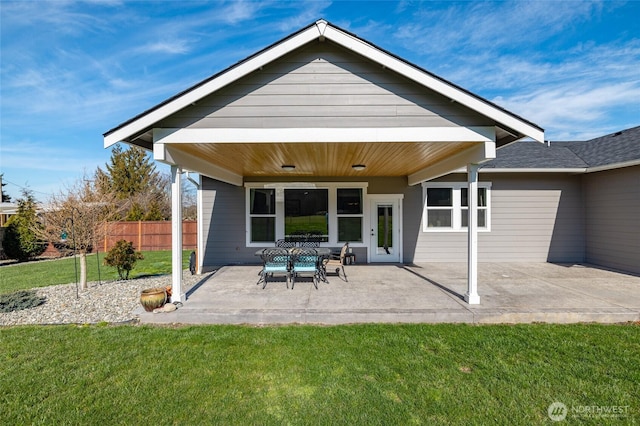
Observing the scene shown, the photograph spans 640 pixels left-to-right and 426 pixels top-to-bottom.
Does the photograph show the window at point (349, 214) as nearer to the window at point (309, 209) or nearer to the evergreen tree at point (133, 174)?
the window at point (309, 209)

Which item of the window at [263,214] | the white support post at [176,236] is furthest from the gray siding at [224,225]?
the white support post at [176,236]

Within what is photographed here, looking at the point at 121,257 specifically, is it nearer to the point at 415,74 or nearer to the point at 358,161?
the point at 358,161

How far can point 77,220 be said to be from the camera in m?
6.39

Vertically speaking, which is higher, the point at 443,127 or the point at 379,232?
the point at 443,127

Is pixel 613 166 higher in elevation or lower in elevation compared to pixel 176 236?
higher

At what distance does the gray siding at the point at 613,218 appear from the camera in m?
7.52

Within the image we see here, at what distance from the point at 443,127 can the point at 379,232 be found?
5.19 meters

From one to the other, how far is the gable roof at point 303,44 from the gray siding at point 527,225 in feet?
17.1

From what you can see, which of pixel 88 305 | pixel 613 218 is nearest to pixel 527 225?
pixel 613 218

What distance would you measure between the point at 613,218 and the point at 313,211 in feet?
27.1

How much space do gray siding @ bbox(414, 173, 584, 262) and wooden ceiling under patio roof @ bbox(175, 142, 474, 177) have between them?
2.92m

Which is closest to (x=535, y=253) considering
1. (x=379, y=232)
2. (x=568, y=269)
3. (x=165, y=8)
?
(x=568, y=269)

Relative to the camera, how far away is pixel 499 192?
931 cm

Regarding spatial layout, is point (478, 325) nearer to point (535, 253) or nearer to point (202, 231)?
point (535, 253)
